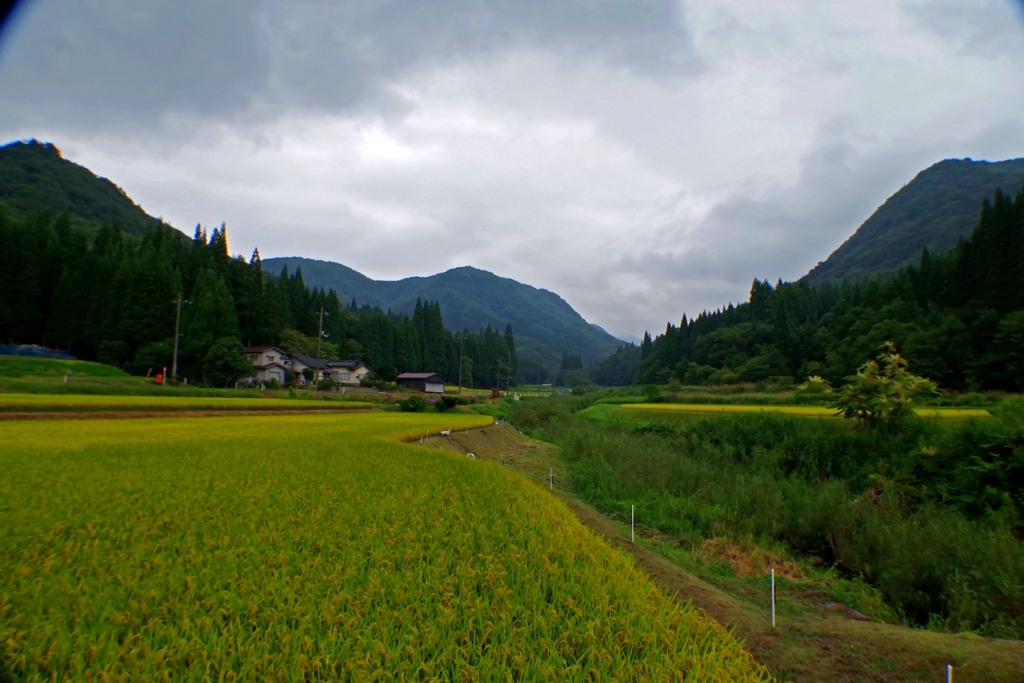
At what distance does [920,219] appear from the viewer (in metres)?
130

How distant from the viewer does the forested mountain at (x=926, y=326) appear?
97.8 feet

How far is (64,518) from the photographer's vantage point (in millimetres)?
5625

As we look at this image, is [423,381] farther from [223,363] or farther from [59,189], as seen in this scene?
[59,189]

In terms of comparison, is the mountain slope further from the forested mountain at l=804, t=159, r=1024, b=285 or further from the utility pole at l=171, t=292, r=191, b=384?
the forested mountain at l=804, t=159, r=1024, b=285

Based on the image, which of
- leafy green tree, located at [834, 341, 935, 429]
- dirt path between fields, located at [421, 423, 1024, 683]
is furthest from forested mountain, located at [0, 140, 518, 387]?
dirt path between fields, located at [421, 423, 1024, 683]

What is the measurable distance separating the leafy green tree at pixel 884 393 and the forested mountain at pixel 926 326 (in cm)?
1623

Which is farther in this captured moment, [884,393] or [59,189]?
[59,189]

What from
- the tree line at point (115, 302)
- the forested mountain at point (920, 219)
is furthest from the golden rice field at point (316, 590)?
the forested mountain at point (920, 219)

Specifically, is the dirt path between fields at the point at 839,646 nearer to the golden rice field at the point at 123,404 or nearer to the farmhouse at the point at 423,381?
the golden rice field at the point at 123,404

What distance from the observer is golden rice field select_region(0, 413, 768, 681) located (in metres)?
3.04

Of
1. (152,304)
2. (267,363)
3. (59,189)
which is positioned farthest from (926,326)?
(59,189)

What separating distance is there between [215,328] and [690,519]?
4464cm

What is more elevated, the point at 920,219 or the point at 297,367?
the point at 920,219

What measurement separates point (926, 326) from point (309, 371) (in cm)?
5869
